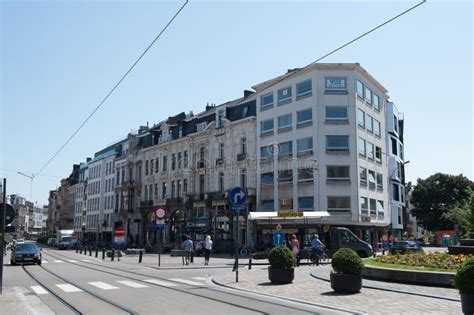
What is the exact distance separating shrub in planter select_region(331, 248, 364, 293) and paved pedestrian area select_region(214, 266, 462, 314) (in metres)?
0.27

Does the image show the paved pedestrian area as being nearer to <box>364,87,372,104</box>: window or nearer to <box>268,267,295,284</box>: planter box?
<box>268,267,295,284</box>: planter box

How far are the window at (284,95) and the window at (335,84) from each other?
A: 4.03 metres

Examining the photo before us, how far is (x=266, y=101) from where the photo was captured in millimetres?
46969

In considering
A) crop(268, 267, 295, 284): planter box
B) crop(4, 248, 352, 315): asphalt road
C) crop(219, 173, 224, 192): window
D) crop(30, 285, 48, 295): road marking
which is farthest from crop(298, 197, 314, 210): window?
crop(30, 285, 48, 295): road marking

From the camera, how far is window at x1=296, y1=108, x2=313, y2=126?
42.5 meters

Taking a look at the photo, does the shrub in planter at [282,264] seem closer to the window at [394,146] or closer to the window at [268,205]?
the window at [268,205]

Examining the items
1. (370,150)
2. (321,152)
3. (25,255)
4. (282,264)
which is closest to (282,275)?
(282,264)

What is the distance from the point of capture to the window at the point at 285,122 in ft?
145

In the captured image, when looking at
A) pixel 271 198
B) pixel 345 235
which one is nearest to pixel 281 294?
pixel 345 235

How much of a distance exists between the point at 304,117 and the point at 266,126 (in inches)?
178

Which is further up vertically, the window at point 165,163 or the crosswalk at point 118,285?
the window at point 165,163

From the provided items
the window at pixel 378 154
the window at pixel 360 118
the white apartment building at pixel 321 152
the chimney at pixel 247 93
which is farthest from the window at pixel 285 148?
the chimney at pixel 247 93

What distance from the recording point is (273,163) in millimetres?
44656

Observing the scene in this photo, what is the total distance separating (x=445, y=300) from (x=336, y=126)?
1246 inches
